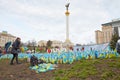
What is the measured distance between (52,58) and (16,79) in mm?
4455

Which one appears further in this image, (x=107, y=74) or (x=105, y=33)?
(x=105, y=33)

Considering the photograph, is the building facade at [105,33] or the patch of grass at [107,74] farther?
the building facade at [105,33]

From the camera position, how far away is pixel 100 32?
81.9 m

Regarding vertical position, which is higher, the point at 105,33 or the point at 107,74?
the point at 105,33

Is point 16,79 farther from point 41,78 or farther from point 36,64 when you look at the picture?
point 36,64

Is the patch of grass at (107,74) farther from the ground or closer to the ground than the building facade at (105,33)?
closer to the ground

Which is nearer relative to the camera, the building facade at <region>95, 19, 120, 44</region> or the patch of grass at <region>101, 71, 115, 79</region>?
the patch of grass at <region>101, 71, 115, 79</region>

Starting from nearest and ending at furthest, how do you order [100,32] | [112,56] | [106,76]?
[106,76]
[112,56]
[100,32]

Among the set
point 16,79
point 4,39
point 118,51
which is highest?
point 4,39

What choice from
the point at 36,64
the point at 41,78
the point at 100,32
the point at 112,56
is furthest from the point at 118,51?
the point at 100,32

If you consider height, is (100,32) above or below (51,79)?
above

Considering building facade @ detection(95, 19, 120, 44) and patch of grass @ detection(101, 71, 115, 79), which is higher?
building facade @ detection(95, 19, 120, 44)

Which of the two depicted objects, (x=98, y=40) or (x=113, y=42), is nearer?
(x=113, y=42)

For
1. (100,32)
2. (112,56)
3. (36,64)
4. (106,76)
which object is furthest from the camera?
(100,32)
